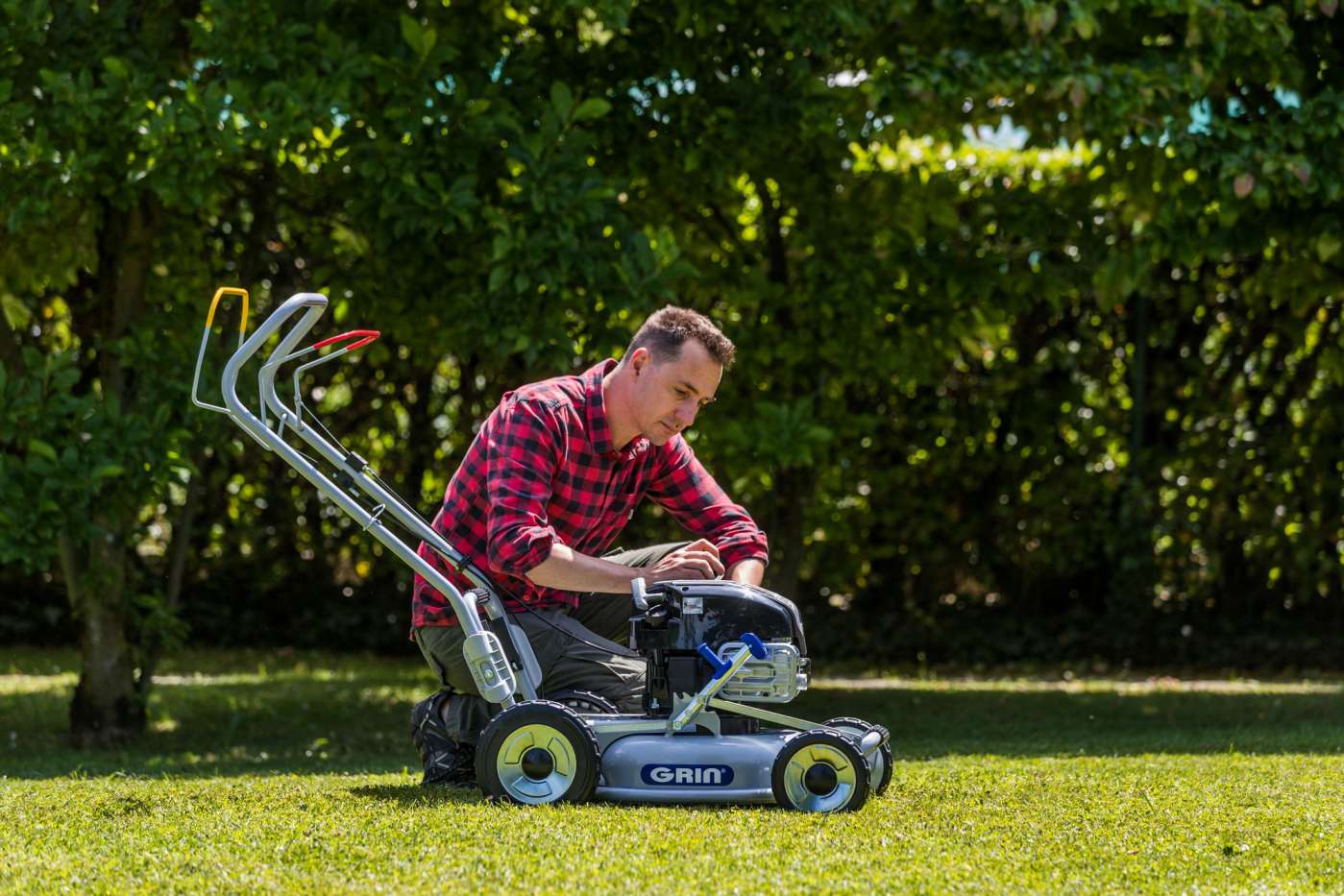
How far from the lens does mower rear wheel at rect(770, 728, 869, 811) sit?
3.90 meters

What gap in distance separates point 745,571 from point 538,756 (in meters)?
0.86

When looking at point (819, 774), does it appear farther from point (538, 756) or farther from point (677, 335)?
point (677, 335)

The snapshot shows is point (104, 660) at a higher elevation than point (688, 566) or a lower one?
lower

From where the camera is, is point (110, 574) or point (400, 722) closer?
point (110, 574)

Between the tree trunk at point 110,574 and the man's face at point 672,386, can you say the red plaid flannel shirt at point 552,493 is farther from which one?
the tree trunk at point 110,574

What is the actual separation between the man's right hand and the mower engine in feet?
Result: 0.31

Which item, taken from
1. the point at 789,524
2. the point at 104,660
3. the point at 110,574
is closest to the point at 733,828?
the point at 110,574

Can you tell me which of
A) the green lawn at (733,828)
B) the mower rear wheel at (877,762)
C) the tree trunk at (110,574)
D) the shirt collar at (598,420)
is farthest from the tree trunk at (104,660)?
the mower rear wheel at (877,762)

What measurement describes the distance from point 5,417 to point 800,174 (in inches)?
137

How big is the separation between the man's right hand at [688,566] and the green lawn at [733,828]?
0.59 m

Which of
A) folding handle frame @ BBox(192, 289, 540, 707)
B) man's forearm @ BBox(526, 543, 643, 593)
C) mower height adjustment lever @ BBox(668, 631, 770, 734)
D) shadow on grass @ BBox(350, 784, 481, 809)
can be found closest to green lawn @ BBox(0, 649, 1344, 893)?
shadow on grass @ BBox(350, 784, 481, 809)

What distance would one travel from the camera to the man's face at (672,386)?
167 inches

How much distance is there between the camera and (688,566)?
4156 mm

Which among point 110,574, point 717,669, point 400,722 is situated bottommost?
point 400,722
